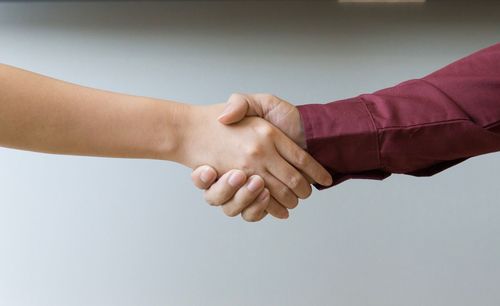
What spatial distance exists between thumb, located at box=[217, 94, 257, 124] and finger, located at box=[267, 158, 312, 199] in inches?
4.4

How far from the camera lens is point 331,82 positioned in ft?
5.01

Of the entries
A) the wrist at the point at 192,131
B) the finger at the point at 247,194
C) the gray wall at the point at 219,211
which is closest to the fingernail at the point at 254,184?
the finger at the point at 247,194

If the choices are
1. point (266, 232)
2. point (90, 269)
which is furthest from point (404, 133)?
point (90, 269)

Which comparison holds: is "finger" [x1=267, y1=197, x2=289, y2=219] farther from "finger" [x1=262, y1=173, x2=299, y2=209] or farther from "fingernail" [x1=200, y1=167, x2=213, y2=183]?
"fingernail" [x1=200, y1=167, x2=213, y2=183]

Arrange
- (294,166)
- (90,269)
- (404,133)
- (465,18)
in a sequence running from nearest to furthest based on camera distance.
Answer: (404,133), (294,166), (465,18), (90,269)

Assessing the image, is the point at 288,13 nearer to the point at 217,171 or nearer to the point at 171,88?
the point at 171,88

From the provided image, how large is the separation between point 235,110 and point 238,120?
2 cm

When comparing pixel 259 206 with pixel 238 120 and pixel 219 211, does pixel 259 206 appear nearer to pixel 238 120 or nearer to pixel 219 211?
pixel 238 120

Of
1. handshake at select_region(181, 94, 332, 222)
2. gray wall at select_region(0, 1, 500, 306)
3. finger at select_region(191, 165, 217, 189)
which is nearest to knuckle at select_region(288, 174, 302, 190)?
handshake at select_region(181, 94, 332, 222)

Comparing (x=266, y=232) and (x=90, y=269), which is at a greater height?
(x=90, y=269)

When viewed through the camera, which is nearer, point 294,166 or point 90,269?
point 294,166

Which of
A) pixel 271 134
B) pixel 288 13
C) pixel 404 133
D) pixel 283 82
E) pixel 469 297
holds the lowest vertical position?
pixel 469 297

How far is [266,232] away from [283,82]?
45 centimetres

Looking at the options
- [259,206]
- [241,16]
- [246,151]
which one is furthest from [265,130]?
[241,16]
